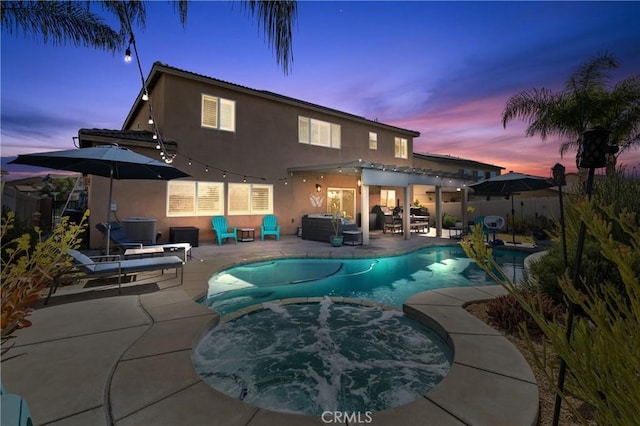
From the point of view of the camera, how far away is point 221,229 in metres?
10.5

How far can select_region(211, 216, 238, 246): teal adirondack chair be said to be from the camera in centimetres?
1032

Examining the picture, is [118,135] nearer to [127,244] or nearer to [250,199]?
[127,244]

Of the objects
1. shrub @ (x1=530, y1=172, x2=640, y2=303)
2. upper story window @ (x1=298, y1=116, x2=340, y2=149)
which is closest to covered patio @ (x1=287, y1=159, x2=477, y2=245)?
upper story window @ (x1=298, y1=116, x2=340, y2=149)

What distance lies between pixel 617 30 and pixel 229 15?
11.8 meters

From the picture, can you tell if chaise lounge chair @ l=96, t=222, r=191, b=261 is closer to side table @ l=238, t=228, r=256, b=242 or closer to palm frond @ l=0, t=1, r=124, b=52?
side table @ l=238, t=228, r=256, b=242

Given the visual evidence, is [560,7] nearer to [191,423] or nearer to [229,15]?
[229,15]

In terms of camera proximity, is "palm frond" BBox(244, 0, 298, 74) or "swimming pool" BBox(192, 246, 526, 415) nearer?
"palm frond" BBox(244, 0, 298, 74)

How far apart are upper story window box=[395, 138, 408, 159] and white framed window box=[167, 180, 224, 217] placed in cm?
1116

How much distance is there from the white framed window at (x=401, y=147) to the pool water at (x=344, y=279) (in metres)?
10.1

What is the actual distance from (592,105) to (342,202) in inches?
406

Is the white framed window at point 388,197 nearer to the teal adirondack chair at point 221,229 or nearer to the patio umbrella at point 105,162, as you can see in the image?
the teal adirondack chair at point 221,229

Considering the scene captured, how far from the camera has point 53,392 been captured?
2000mm

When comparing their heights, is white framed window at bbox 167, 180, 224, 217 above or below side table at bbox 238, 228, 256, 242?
above

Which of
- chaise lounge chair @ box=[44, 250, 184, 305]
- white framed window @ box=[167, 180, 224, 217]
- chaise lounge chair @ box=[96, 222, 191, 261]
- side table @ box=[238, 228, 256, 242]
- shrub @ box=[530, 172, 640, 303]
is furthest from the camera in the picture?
side table @ box=[238, 228, 256, 242]
